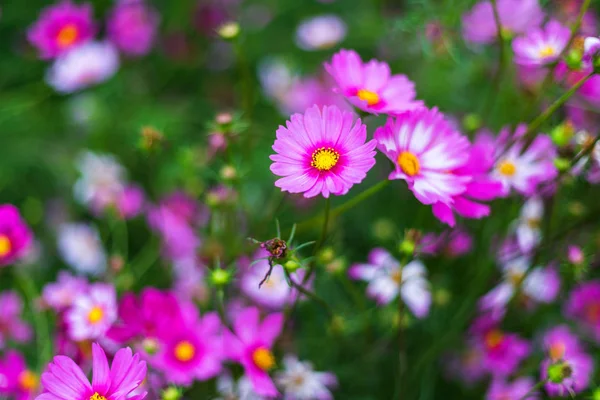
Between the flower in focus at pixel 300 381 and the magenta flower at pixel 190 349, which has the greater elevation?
the magenta flower at pixel 190 349

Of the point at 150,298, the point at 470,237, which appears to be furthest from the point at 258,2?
the point at 150,298

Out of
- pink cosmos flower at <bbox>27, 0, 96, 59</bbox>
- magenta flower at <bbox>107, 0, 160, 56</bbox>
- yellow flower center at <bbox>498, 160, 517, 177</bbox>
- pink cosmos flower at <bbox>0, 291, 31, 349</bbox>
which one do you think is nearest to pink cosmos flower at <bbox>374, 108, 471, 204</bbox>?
yellow flower center at <bbox>498, 160, 517, 177</bbox>

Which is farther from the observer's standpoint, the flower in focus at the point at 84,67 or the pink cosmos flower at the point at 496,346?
the flower in focus at the point at 84,67

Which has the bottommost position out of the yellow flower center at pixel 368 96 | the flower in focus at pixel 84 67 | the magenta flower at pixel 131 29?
the yellow flower center at pixel 368 96

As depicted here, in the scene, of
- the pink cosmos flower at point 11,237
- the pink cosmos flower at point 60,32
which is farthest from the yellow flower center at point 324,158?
the pink cosmos flower at point 60,32

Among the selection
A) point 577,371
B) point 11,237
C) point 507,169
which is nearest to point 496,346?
point 577,371

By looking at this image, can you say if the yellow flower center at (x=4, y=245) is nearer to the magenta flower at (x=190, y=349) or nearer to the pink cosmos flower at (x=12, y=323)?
the pink cosmos flower at (x=12, y=323)

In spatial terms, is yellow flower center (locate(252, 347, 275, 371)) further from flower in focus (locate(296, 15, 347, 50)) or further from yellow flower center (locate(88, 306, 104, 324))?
flower in focus (locate(296, 15, 347, 50))
